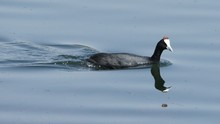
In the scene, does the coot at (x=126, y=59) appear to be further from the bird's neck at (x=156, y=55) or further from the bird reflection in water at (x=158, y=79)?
the bird reflection in water at (x=158, y=79)

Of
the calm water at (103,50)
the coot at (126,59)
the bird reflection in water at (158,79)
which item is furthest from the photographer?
the coot at (126,59)

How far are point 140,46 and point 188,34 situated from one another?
1030mm

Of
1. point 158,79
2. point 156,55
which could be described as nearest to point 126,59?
point 156,55

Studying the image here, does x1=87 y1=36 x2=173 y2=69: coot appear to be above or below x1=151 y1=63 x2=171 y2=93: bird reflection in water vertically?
above

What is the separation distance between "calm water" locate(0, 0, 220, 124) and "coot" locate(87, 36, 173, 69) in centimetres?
18

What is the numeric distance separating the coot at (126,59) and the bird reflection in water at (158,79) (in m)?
0.12

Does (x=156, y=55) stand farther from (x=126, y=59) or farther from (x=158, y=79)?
(x=158, y=79)

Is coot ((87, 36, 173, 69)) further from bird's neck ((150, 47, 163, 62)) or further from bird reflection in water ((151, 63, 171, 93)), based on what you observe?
bird reflection in water ((151, 63, 171, 93))

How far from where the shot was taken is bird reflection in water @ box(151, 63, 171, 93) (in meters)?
12.4

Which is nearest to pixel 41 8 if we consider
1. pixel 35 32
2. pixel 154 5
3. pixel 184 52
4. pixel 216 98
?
pixel 35 32

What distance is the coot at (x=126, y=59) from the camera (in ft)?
45.0

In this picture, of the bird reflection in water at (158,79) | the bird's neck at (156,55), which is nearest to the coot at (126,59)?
the bird's neck at (156,55)

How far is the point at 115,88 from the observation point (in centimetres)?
1202

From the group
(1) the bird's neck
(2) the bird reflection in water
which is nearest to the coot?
(1) the bird's neck
